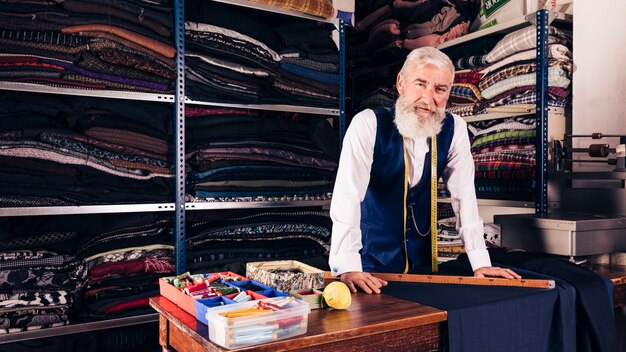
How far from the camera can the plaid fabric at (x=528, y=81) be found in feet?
8.21

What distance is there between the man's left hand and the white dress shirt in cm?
4

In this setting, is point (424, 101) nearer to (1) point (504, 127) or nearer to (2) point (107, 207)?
(1) point (504, 127)

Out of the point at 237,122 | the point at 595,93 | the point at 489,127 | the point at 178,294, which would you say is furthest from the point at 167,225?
the point at 595,93

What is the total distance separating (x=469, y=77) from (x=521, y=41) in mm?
432

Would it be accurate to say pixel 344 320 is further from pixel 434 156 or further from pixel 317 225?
pixel 317 225

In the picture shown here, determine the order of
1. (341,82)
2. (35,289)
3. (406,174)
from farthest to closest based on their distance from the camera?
(341,82) < (35,289) < (406,174)

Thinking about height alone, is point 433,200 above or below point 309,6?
below

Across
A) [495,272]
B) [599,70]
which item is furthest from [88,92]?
[599,70]

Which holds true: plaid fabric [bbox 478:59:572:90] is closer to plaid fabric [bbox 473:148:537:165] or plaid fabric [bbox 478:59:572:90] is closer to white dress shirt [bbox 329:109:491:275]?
plaid fabric [bbox 473:148:537:165]

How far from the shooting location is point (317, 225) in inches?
120

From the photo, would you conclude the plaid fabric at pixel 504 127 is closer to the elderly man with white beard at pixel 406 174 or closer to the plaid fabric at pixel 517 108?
the plaid fabric at pixel 517 108

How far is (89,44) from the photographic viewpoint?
235 cm

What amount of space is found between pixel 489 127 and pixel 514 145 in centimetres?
26

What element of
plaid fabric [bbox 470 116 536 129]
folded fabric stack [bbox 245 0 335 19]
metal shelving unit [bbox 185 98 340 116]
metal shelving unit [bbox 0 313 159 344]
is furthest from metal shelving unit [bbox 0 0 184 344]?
plaid fabric [bbox 470 116 536 129]
